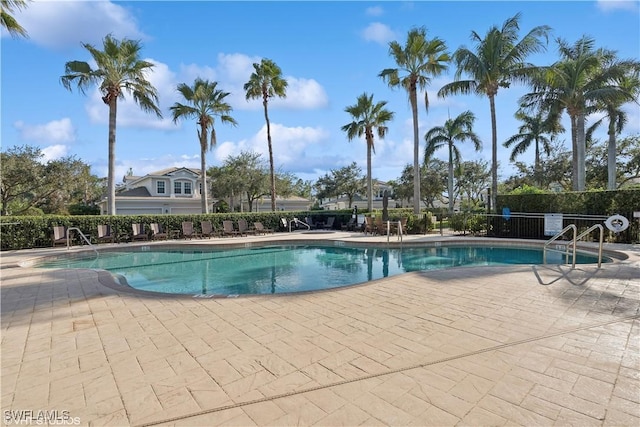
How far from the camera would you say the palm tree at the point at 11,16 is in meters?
9.64

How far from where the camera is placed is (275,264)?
1120 cm

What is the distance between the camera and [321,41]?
1197 centimetres

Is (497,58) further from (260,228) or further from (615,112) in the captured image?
(260,228)

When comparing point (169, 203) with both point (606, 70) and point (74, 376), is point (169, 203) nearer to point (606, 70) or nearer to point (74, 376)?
point (74, 376)

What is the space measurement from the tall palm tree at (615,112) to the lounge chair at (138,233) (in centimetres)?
2315

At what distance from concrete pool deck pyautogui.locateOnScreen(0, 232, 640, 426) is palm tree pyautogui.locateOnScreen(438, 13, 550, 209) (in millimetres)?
14504

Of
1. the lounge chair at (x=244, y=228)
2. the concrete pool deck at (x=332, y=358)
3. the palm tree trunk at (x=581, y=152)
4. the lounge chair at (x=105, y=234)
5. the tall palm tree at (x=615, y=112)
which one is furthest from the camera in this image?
the lounge chair at (x=244, y=228)

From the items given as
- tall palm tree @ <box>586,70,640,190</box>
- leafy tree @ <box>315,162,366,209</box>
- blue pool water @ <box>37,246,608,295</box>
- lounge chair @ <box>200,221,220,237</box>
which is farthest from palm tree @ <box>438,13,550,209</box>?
leafy tree @ <box>315,162,366,209</box>

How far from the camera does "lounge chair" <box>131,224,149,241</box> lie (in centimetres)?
1545

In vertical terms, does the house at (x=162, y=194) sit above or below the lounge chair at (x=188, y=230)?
→ above

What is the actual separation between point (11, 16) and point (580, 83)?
23.8 meters

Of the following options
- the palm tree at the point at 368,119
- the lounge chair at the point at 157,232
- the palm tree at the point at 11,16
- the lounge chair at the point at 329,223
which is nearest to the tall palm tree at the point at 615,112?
the palm tree at the point at 368,119

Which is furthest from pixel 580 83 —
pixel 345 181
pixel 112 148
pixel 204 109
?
pixel 345 181

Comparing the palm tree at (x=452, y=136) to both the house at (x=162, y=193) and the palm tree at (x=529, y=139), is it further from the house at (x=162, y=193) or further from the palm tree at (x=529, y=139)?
the house at (x=162, y=193)
